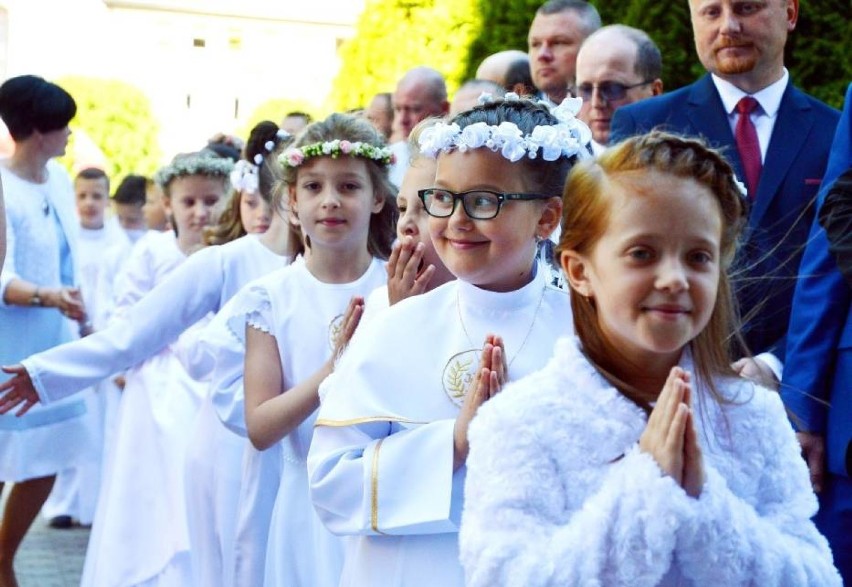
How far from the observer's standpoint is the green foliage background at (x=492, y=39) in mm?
8906

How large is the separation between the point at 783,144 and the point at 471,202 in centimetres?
184

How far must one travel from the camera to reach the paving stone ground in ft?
27.6

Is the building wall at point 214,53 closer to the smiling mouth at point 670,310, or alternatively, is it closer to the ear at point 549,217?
the ear at point 549,217

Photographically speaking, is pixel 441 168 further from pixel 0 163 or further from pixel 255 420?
pixel 0 163

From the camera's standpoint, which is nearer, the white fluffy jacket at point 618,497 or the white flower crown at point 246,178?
the white fluffy jacket at point 618,497

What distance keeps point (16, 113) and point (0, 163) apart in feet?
0.92

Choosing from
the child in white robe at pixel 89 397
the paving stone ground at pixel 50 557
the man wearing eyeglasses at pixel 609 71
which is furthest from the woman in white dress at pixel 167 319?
the paving stone ground at pixel 50 557

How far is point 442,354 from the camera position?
354 cm

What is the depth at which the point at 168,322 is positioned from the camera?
593 cm

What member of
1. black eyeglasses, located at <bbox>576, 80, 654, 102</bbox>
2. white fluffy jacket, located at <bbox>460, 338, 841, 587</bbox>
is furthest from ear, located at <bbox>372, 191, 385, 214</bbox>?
white fluffy jacket, located at <bbox>460, 338, 841, 587</bbox>

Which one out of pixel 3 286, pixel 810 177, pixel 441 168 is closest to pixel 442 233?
pixel 441 168

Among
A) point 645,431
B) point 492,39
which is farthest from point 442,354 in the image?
point 492,39

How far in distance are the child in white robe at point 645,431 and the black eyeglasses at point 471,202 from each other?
18.0 inches

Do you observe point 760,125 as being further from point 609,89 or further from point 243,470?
point 243,470
